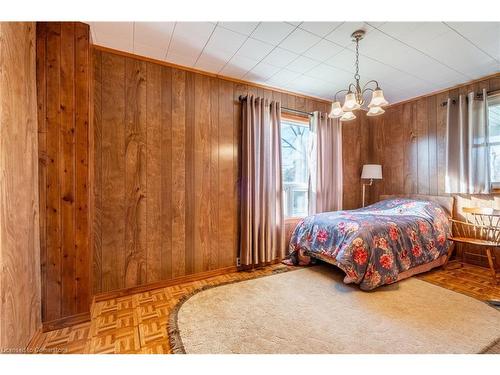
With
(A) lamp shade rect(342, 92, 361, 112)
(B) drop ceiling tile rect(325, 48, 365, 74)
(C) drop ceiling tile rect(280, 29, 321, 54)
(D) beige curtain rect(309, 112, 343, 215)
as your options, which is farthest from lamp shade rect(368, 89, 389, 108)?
(D) beige curtain rect(309, 112, 343, 215)

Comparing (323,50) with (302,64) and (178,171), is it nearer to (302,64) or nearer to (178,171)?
(302,64)

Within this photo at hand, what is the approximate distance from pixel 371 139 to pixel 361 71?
1858 mm

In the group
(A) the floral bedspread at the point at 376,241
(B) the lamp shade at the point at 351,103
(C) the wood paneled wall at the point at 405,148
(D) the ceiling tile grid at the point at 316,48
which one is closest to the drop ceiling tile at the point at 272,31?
(D) the ceiling tile grid at the point at 316,48

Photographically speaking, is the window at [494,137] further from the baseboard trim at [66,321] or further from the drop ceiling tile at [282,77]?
the baseboard trim at [66,321]

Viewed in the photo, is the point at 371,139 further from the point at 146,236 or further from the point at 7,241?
the point at 7,241

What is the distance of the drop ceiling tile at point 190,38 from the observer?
1922 mm

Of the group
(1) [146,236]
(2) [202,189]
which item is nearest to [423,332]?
(2) [202,189]

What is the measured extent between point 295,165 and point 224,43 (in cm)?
204

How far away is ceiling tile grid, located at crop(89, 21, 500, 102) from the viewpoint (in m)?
1.95

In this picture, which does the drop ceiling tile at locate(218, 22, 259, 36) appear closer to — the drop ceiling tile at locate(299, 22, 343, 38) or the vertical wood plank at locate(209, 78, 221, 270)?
the drop ceiling tile at locate(299, 22, 343, 38)

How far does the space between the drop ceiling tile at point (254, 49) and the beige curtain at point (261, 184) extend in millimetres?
573

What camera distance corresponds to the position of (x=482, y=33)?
2.05 m

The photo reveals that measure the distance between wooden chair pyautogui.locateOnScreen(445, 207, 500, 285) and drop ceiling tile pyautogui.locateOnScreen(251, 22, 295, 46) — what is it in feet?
9.84

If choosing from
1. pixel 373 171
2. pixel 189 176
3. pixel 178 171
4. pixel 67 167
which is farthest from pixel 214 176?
pixel 373 171
